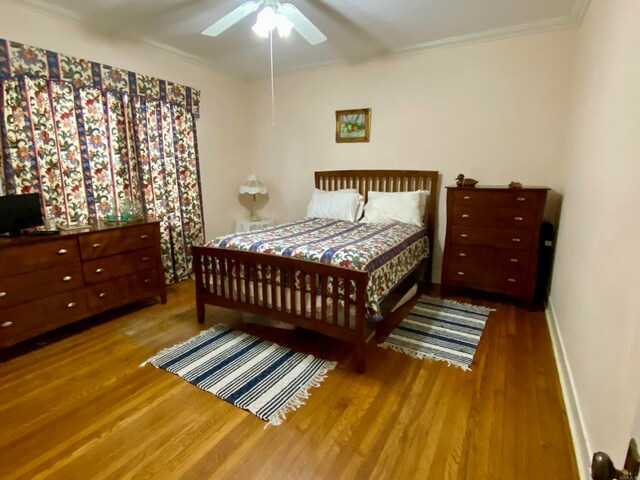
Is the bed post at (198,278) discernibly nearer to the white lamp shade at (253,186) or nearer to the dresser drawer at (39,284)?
the dresser drawer at (39,284)

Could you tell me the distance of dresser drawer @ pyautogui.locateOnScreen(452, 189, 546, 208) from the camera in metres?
2.75

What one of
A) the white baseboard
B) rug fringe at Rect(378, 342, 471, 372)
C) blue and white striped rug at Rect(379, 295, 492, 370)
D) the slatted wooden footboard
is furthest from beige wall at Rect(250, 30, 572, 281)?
the slatted wooden footboard

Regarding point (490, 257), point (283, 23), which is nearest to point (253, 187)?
point (283, 23)

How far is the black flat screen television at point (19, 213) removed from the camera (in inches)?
86.4

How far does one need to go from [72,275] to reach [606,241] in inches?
125

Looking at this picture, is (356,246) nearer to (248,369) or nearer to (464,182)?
(248,369)

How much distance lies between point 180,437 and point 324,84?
377 cm

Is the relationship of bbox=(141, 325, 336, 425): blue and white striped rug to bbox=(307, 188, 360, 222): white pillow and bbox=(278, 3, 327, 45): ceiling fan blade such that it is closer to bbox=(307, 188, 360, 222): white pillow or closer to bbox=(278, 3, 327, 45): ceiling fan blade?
bbox=(307, 188, 360, 222): white pillow

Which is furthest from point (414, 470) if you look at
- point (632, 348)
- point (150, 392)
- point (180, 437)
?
point (150, 392)

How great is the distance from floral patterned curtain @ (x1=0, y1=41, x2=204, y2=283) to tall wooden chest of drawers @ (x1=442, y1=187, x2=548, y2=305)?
2784 mm

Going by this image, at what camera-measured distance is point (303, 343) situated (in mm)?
2400

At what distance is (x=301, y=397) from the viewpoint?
6.01 ft

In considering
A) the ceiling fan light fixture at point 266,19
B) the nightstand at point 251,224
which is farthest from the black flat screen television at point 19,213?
the nightstand at point 251,224

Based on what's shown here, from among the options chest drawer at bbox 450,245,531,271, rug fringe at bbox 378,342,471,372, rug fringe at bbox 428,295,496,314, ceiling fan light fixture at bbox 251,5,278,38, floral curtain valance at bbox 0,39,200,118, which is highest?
ceiling fan light fixture at bbox 251,5,278,38
